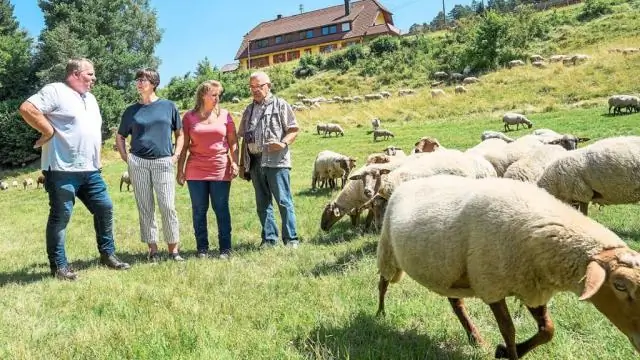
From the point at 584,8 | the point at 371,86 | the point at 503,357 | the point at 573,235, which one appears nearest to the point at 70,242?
the point at 503,357

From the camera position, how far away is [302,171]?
1712 cm

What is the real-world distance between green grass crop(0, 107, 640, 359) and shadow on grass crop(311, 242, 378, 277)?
0.07ft

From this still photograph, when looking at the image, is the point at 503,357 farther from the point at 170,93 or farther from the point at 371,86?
the point at 170,93

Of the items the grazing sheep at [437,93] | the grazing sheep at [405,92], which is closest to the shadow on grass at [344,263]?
the grazing sheep at [437,93]

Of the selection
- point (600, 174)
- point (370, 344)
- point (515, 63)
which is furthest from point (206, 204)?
point (515, 63)

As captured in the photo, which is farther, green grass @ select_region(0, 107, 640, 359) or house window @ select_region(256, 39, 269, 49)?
house window @ select_region(256, 39, 269, 49)

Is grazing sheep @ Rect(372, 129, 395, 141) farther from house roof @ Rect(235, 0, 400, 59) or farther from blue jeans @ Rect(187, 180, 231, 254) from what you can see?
A: house roof @ Rect(235, 0, 400, 59)

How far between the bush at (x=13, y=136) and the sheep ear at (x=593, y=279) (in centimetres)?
3684

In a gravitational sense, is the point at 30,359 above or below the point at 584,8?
below

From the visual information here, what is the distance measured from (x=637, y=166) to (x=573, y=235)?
4584mm

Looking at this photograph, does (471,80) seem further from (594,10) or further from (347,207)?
(347,207)

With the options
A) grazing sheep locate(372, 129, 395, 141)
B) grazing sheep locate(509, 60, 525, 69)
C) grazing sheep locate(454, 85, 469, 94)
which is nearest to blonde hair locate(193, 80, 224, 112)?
grazing sheep locate(372, 129, 395, 141)

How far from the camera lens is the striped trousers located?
6535 mm

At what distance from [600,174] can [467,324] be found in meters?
4.19
